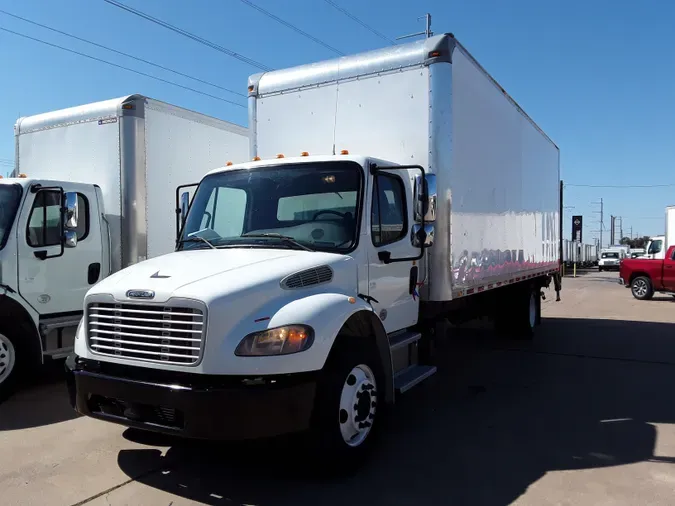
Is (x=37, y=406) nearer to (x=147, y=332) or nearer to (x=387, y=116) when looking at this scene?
(x=147, y=332)

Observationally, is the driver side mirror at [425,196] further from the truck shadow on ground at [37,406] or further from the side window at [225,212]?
the truck shadow on ground at [37,406]

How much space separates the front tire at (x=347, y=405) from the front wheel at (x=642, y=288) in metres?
17.8

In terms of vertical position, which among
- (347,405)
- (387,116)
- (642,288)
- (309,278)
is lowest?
(642,288)

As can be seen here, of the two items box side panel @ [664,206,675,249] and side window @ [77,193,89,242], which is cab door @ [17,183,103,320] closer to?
Answer: side window @ [77,193,89,242]

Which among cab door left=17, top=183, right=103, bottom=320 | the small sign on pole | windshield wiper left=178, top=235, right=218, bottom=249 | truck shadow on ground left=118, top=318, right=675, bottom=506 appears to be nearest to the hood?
windshield wiper left=178, top=235, right=218, bottom=249

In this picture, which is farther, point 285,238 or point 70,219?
point 70,219

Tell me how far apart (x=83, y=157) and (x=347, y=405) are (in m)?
5.54

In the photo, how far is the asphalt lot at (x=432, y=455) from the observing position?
3.79 m

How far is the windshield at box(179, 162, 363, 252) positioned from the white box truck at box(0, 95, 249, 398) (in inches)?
83.2

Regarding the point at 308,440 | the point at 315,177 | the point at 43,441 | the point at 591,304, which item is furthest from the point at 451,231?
the point at 591,304

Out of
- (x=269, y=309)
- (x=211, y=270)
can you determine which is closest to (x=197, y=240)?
(x=211, y=270)

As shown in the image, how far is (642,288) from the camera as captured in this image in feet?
62.6

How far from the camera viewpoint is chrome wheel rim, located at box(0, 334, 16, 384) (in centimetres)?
588

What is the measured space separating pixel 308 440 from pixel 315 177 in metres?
2.21
